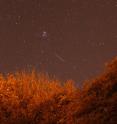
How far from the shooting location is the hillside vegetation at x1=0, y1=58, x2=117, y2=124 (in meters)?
15.7

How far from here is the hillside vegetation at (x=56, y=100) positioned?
15.7 metres

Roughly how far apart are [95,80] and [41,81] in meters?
9.52

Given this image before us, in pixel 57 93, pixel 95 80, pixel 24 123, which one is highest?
pixel 95 80

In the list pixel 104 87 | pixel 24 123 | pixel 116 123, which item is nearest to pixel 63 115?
pixel 24 123

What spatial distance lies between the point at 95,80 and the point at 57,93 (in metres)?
6.38

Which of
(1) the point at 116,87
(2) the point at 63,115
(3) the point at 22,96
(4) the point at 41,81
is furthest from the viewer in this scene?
(4) the point at 41,81

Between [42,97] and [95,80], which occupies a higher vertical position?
[95,80]

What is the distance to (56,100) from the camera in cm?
2239

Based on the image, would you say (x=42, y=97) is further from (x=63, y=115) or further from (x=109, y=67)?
(x=109, y=67)

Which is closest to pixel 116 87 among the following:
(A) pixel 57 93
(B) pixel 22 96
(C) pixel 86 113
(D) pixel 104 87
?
(D) pixel 104 87

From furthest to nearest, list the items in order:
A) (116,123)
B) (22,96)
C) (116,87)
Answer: (22,96), (116,87), (116,123)

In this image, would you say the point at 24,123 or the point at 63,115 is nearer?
the point at 63,115

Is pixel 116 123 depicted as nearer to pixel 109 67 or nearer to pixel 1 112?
pixel 109 67

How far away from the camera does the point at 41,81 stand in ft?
85.3
